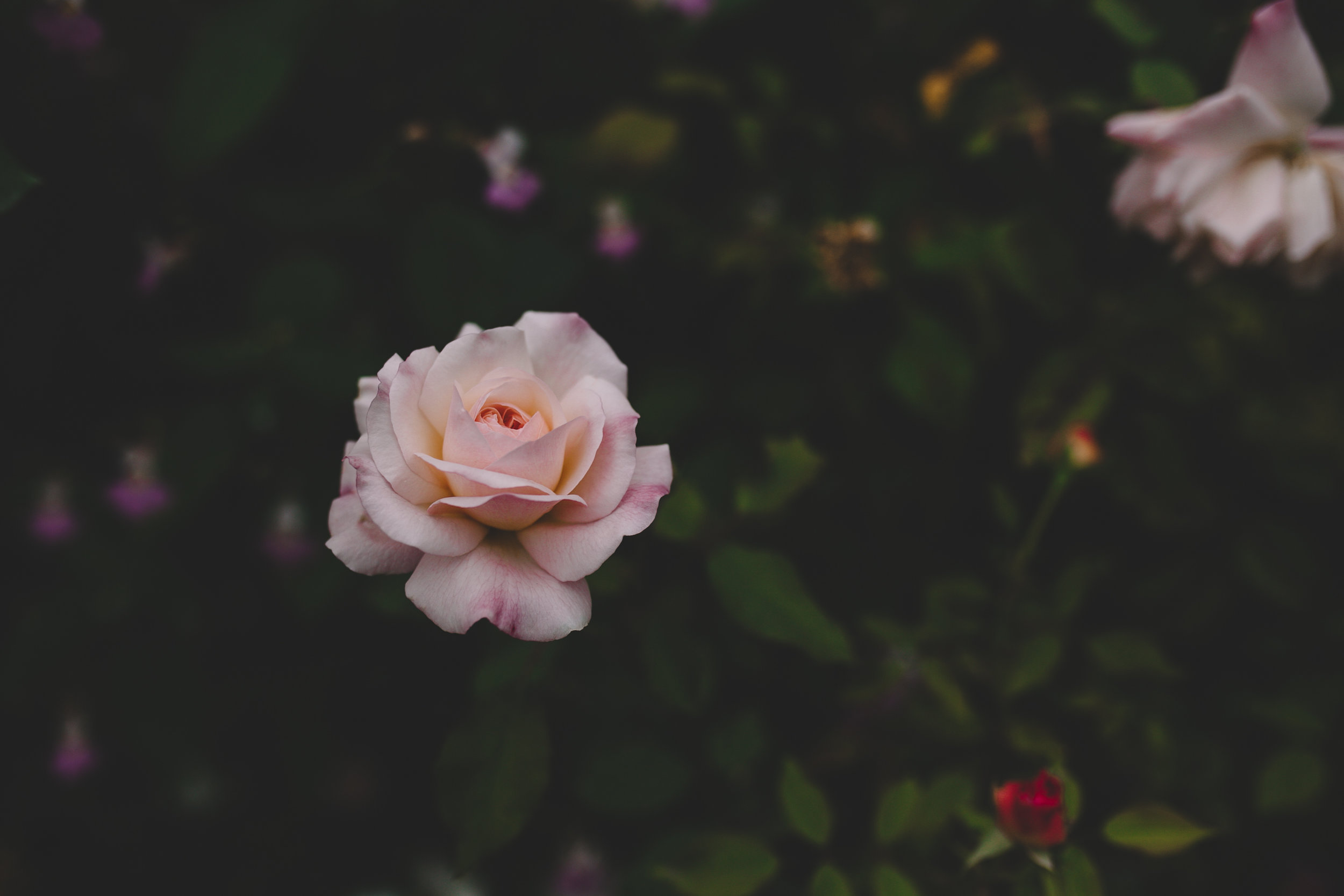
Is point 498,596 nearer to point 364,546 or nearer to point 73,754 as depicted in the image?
point 364,546

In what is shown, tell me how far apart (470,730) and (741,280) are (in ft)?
2.39

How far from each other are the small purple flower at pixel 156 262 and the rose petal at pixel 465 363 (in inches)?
26.5

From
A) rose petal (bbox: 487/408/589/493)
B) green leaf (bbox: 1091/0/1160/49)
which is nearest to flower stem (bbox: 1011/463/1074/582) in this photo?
green leaf (bbox: 1091/0/1160/49)

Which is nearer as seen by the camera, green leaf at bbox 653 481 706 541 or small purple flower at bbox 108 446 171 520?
green leaf at bbox 653 481 706 541

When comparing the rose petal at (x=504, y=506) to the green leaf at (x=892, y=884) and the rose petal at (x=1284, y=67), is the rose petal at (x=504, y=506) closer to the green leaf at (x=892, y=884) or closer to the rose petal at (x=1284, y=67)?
the green leaf at (x=892, y=884)

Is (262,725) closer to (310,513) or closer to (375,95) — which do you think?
(310,513)

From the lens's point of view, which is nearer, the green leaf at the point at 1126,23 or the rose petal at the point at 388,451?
the rose petal at the point at 388,451

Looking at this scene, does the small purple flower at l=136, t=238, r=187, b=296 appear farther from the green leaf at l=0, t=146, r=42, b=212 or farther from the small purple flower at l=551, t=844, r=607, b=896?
the small purple flower at l=551, t=844, r=607, b=896

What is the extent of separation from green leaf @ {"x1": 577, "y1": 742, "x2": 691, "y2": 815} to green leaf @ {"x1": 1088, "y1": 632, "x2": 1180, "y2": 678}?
1.63 feet

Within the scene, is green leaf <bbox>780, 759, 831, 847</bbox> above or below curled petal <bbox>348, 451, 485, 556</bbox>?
below

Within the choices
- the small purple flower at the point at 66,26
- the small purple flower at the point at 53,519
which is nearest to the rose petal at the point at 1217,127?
the small purple flower at the point at 66,26

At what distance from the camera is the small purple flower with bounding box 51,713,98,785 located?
1.26 meters

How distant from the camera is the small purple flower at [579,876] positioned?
126 centimetres

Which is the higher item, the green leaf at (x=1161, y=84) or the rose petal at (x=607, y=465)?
the green leaf at (x=1161, y=84)
